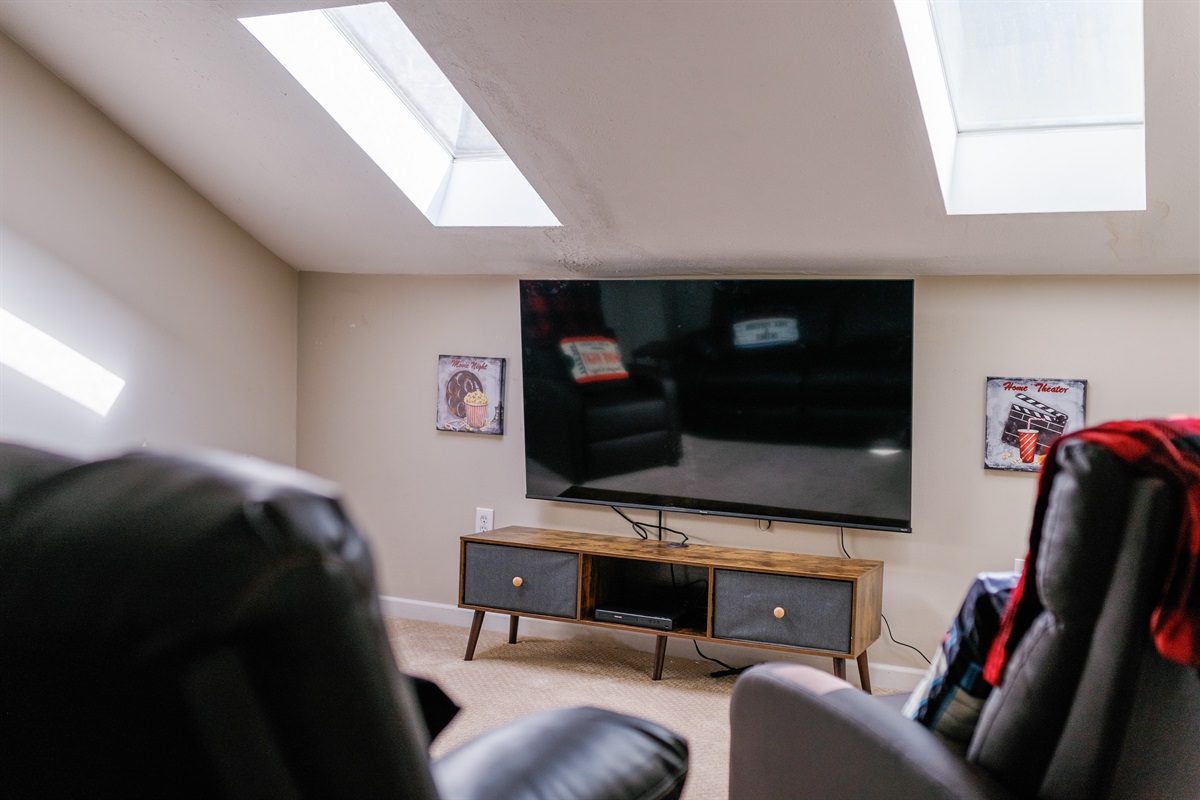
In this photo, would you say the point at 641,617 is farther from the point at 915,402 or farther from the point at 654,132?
the point at 654,132

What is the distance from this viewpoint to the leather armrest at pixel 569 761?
2.55ft

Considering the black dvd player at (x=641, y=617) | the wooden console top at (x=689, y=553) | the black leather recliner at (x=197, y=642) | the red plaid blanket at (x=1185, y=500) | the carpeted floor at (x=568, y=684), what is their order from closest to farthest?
the black leather recliner at (x=197, y=642)
the red plaid blanket at (x=1185, y=500)
the carpeted floor at (x=568, y=684)
the wooden console top at (x=689, y=553)
the black dvd player at (x=641, y=617)

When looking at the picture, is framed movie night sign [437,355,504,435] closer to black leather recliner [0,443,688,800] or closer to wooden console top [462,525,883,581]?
wooden console top [462,525,883,581]

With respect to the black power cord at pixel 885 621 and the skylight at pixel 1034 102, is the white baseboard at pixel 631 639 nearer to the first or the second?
the black power cord at pixel 885 621

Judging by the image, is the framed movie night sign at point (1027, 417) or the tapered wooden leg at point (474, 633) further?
the tapered wooden leg at point (474, 633)

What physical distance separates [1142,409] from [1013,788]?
7.22 feet

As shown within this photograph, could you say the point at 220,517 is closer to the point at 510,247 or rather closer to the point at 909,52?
the point at 909,52

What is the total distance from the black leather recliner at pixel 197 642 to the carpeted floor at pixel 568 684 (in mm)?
2306

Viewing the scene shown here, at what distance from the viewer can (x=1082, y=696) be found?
1307mm

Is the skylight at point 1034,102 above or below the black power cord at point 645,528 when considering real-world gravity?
above

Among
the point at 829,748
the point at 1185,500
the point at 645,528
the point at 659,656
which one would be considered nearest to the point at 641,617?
the point at 659,656

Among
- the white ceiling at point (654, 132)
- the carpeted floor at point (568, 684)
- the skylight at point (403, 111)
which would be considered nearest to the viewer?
the white ceiling at point (654, 132)

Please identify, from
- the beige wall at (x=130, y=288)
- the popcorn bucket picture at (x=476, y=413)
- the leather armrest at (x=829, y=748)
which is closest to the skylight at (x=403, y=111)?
the popcorn bucket picture at (x=476, y=413)

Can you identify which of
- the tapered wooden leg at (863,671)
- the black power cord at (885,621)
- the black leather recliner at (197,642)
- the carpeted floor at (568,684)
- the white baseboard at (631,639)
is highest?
the black leather recliner at (197,642)
